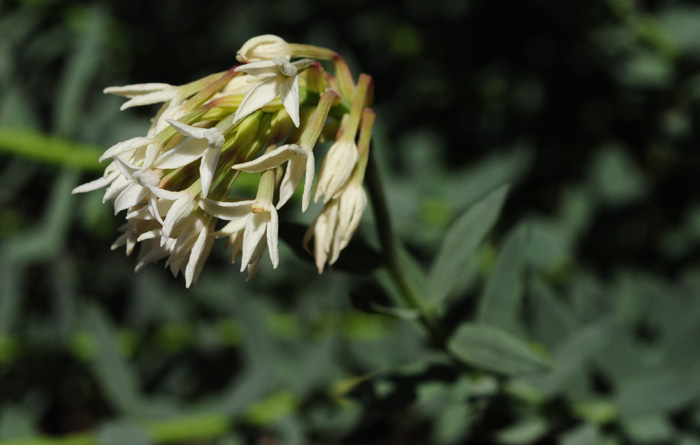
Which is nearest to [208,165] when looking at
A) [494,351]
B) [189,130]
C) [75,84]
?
[189,130]

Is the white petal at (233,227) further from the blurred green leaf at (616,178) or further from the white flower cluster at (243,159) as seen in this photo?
the blurred green leaf at (616,178)

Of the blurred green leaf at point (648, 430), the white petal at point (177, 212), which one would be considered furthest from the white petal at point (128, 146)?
the blurred green leaf at point (648, 430)

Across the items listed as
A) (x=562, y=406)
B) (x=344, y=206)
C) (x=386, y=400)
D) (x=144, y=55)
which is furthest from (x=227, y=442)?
(x=144, y=55)

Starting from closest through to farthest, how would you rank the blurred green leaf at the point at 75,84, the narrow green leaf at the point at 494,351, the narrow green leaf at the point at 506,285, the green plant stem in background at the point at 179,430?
the narrow green leaf at the point at 494,351, the narrow green leaf at the point at 506,285, the green plant stem in background at the point at 179,430, the blurred green leaf at the point at 75,84

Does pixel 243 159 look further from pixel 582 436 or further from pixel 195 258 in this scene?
pixel 582 436

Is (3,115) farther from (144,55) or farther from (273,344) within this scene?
(273,344)

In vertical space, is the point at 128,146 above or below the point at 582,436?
above

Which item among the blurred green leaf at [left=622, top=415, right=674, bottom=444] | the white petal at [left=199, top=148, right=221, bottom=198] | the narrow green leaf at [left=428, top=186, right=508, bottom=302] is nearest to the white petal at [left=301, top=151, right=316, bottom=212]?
the white petal at [left=199, top=148, right=221, bottom=198]

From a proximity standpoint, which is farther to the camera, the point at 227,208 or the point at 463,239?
the point at 463,239
